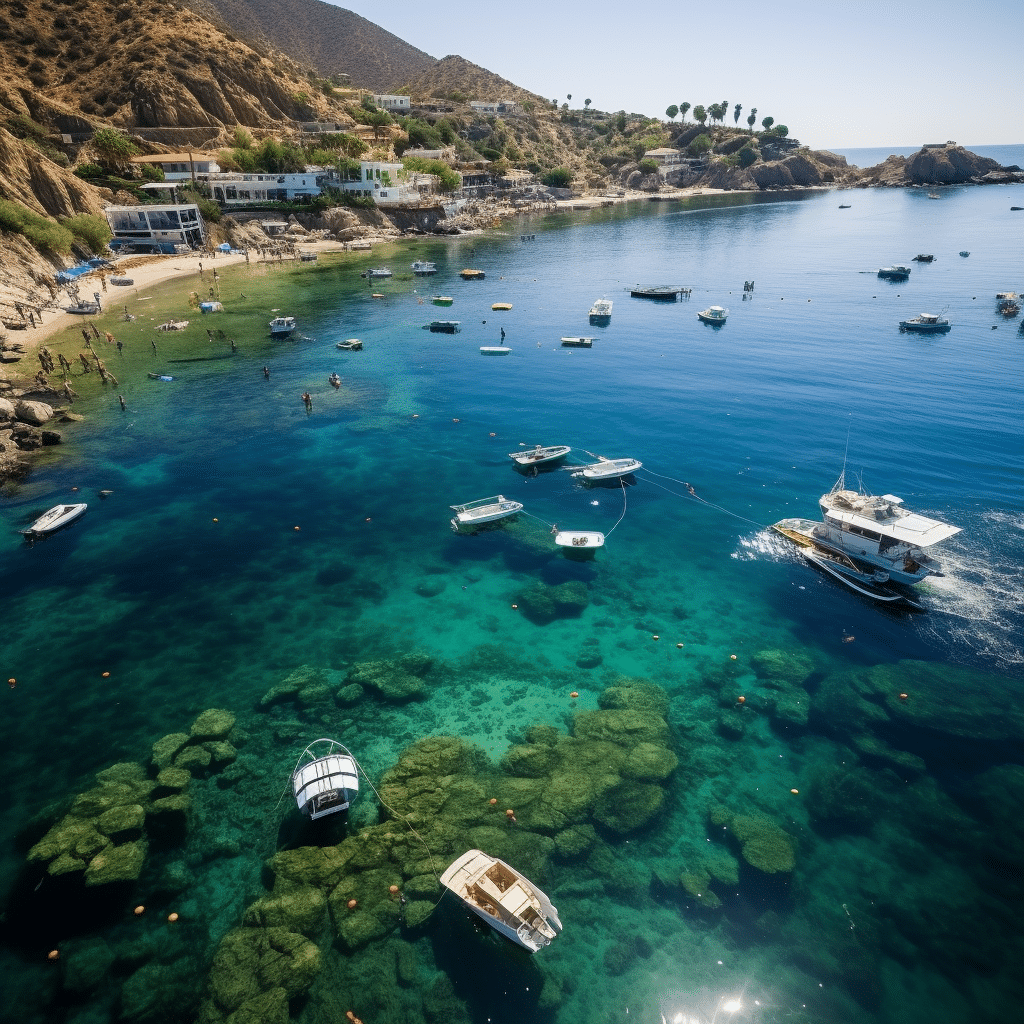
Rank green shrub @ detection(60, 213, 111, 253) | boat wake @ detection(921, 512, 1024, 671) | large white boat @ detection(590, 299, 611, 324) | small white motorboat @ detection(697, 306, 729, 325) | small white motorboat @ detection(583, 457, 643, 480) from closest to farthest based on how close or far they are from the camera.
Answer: boat wake @ detection(921, 512, 1024, 671), small white motorboat @ detection(583, 457, 643, 480), small white motorboat @ detection(697, 306, 729, 325), large white boat @ detection(590, 299, 611, 324), green shrub @ detection(60, 213, 111, 253)

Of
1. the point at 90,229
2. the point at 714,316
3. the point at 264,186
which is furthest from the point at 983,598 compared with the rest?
the point at 264,186

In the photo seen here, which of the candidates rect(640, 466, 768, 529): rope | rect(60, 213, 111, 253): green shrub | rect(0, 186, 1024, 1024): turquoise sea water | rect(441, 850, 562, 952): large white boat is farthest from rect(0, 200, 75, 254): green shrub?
rect(441, 850, 562, 952): large white boat

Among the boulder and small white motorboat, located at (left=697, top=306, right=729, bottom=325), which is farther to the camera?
small white motorboat, located at (left=697, top=306, right=729, bottom=325)

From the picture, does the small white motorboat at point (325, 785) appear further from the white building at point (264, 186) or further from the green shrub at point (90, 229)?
the white building at point (264, 186)

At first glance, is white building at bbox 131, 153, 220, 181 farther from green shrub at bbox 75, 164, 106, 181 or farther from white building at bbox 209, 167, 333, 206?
green shrub at bbox 75, 164, 106, 181

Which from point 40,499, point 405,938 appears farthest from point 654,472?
point 40,499

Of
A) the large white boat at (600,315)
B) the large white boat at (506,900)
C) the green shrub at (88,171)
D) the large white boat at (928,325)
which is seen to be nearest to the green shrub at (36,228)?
the green shrub at (88,171)
